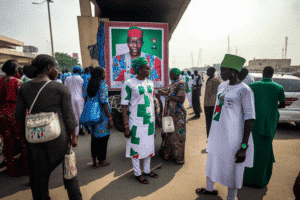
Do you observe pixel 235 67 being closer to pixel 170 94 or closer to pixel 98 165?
pixel 170 94

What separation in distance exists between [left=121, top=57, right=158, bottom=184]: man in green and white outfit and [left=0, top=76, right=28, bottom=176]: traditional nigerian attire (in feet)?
6.13

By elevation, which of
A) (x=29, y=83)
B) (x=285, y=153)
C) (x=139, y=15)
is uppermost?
(x=139, y=15)

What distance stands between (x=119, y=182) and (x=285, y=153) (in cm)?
361

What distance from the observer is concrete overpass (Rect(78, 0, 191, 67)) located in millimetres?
4848

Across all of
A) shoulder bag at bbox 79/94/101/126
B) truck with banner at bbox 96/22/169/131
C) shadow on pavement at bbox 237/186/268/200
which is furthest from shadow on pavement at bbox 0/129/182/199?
truck with banner at bbox 96/22/169/131

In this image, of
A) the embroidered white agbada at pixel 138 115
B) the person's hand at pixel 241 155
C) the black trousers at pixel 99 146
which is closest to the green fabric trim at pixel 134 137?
the embroidered white agbada at pixel 138 115

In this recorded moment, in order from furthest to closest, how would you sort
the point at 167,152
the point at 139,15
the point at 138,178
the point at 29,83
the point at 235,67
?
the point at 139,15 < the point at 167,152 < the point at 138,178 < the point at 235,67 < the point at 29,83

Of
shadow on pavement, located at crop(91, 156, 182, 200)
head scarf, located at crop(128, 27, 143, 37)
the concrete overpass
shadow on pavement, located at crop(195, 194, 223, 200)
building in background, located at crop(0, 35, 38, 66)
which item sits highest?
building in background, located at crop(0, 35, 38, 66)

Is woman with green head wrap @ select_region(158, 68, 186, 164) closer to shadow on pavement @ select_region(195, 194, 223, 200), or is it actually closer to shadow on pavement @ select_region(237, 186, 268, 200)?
shadow on pavement @ select_region(195, 194, 223, 200)

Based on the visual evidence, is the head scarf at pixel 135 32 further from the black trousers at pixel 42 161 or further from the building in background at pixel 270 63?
the building in background at pixel 270 63

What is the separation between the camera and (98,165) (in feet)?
11.5

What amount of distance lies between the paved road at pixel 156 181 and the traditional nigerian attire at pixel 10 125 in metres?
0.21

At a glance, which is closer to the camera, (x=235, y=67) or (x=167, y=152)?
(x=235, y=67)

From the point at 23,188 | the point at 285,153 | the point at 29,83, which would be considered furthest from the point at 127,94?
the point at 285,153
